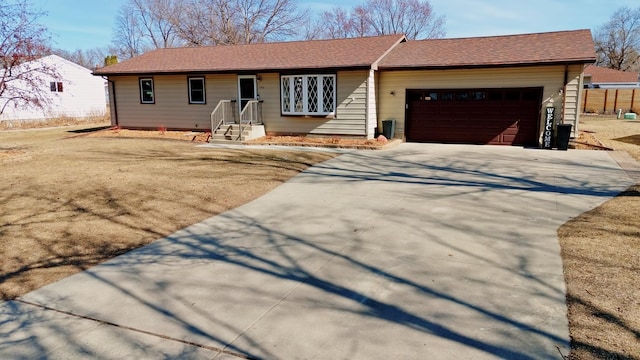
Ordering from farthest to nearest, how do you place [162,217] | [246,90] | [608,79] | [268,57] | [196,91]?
[608,79] < [196,91] < [268,57] < [246,90] < [162,217]

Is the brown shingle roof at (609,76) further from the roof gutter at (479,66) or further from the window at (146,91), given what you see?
the window at (146,91)

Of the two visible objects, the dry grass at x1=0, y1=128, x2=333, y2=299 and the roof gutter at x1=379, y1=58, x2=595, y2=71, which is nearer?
the dry grass at x1=0, y1=128, x2=333, y2=299

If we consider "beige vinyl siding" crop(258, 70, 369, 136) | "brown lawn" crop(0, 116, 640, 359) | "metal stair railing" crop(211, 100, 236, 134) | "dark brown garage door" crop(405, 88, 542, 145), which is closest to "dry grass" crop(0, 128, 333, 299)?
"brown lawn" crop(0, 116, 640, 359)

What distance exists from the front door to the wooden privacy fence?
2744 centimetres

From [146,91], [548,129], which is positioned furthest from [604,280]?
[146,91]

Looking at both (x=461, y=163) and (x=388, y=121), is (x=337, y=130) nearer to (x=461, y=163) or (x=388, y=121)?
(x=388, y=121)

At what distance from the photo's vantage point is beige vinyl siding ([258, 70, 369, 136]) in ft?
51.7

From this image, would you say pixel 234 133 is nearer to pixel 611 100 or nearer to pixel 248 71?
pixel 248 71

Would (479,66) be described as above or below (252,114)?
above

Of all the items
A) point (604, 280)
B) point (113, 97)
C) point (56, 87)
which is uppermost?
point (56, 87)

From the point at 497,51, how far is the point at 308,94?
7069 mm

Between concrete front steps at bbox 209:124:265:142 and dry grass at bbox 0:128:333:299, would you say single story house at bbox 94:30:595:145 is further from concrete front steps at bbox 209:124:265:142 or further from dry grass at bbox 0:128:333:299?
dry grass at bbox 0:128:333:299

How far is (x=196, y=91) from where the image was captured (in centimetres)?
1858

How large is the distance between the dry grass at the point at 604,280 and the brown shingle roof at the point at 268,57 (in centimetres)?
1042
